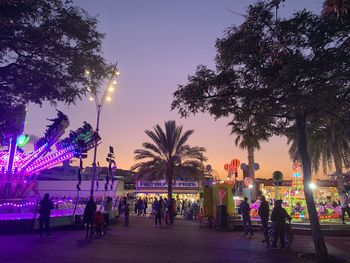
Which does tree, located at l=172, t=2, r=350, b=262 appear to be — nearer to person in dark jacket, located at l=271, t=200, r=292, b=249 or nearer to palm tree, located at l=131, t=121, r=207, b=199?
person in dark jacket, located at l=271, t=200, r=292, b=249

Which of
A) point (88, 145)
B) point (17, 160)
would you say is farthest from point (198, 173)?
point (17, 160)

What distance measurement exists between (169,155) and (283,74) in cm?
2433

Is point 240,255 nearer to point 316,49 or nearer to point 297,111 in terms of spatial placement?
point 297,111

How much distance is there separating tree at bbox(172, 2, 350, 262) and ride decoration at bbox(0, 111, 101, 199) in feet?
44.5

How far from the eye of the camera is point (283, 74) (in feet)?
27.3

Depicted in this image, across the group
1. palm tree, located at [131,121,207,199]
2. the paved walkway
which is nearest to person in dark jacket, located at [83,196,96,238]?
the paved walkway

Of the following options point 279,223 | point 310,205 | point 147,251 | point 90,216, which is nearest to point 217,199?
point 90,216

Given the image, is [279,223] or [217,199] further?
[217,199]

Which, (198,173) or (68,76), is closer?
(68,76)

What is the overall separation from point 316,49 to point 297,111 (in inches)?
63.8

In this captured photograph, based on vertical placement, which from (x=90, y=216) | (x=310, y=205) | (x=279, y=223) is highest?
(x=310, y=205)

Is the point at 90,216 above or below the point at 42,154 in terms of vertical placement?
below

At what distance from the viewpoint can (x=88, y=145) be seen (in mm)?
24641

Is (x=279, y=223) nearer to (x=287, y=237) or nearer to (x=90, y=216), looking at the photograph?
(x=287, y=237)
